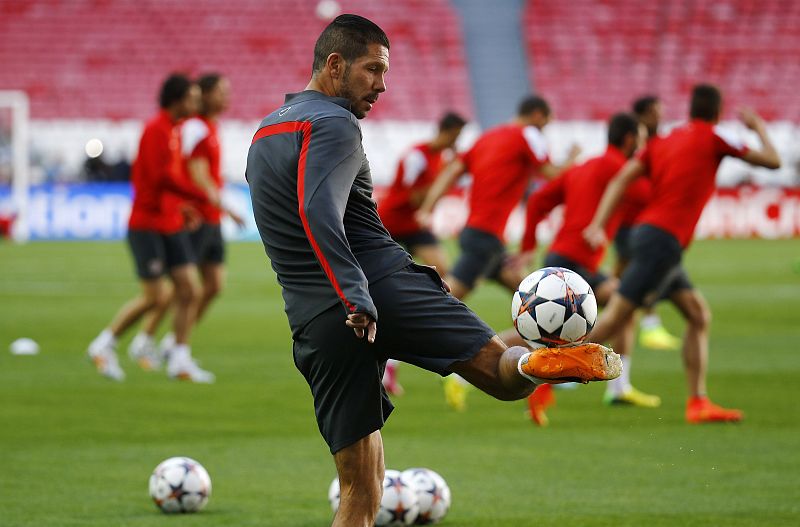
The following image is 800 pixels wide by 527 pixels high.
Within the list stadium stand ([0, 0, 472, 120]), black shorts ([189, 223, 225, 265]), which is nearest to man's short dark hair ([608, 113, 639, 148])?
black shorts ([189, 223, 225, 265])

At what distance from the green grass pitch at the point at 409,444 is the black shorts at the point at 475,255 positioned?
44.5 inches

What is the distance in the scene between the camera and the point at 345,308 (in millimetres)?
4699

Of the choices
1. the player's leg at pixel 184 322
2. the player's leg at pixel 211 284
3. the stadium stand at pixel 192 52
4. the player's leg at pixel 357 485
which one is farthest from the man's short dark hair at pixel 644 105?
the stadium stand at pixel 192 52

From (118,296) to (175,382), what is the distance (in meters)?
8.86

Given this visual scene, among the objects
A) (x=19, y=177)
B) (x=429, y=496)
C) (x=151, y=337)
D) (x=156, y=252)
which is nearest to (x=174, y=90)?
(x=156, y=252)

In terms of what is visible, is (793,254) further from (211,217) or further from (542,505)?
(542,505)

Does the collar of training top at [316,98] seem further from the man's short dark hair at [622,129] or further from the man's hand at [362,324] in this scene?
the man's short dark hair at [622,129]

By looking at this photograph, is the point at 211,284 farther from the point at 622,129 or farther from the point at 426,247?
the point at 622,129

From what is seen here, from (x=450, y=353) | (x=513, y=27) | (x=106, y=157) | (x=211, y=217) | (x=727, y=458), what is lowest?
(x=727, y=458)

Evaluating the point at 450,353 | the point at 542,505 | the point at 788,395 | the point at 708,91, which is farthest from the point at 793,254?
the point at 450,353

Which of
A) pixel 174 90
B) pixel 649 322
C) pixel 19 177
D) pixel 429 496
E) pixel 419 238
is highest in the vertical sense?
pixel 19 177

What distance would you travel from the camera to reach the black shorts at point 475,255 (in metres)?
11.6

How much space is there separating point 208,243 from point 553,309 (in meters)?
8.21

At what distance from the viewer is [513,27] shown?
4434cm
